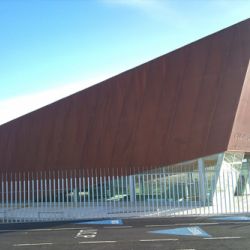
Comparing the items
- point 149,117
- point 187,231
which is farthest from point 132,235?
point 149,117

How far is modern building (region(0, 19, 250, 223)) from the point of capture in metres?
21.9

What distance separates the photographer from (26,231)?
14859 millimetres

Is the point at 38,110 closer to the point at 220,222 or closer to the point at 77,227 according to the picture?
the point at 77,227

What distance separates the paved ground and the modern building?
Answer: 3.79m

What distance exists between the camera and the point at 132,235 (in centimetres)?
1300

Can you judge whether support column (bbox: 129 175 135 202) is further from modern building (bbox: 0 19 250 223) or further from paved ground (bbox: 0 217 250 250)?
paved ground (bbox: 0 217 250 250)

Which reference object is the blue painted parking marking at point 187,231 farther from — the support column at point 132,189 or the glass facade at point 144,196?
the support column at point 132,189

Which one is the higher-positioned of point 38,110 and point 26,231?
point 38,110

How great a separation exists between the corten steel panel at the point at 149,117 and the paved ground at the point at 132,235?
10.0 m

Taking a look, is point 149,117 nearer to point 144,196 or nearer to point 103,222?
point 144,196

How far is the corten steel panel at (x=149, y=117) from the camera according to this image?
1006 inches

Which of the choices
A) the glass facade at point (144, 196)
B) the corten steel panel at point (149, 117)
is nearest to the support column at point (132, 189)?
the glass facade at point (144, 196)

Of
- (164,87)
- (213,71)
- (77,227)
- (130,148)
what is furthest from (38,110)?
(77,227)

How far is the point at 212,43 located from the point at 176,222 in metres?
13.7
